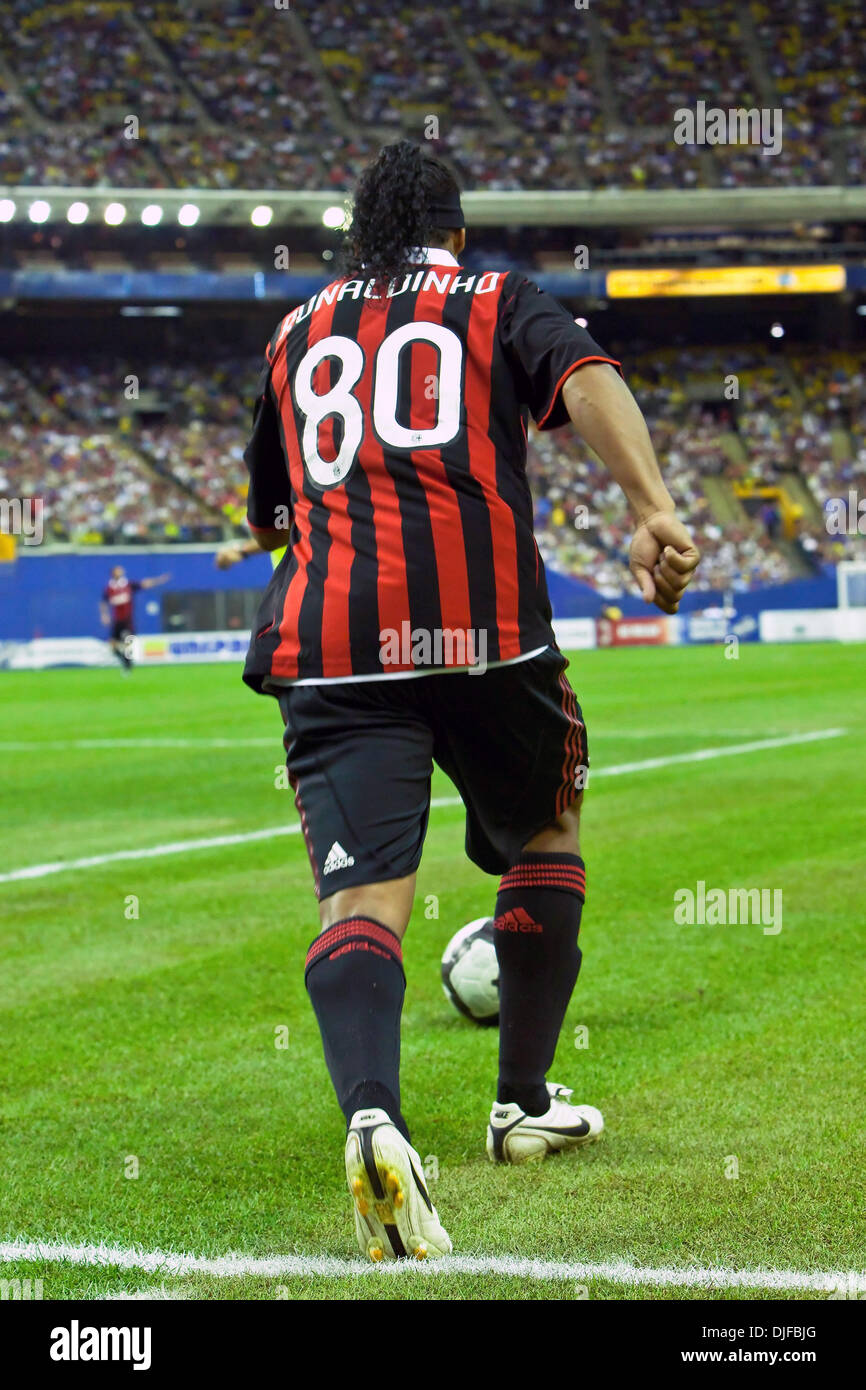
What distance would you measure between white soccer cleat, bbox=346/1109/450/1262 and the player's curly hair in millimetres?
1647

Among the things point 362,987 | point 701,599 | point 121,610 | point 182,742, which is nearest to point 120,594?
point 121,610

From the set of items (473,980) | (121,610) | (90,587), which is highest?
(90,587)

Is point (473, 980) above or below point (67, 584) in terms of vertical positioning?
below

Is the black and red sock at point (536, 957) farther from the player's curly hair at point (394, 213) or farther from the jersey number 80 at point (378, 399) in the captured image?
the player's curly hair at point (394, 213)

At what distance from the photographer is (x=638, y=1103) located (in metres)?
3.64

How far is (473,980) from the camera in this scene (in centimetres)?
455

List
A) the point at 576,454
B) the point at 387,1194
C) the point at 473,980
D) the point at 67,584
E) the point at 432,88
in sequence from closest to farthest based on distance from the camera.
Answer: the point at 387,1194 → the point at 473,980 → the point at 67,584 → the point at 576,454 → the point at 432,88

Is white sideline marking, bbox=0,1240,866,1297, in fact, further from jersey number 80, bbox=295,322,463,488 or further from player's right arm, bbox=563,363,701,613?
jersey number 80, bbox=295,322,463,488

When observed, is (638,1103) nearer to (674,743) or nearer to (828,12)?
(674,743)

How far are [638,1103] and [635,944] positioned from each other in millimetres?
1933

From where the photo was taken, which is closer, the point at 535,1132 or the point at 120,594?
the point at 535,1132

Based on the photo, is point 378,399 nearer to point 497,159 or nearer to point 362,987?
point 362,987

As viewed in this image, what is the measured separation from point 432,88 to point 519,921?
4490cm

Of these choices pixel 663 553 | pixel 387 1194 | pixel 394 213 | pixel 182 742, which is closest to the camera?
pixel 387 1194
